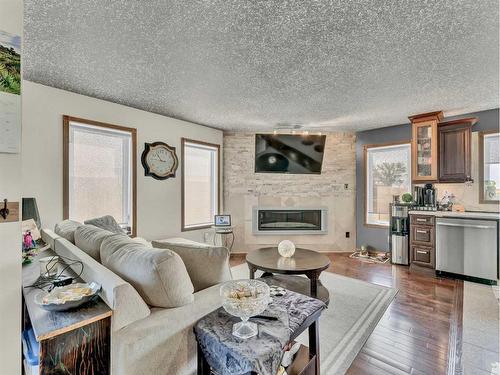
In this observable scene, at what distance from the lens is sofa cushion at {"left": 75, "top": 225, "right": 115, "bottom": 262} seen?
1898 millimetres

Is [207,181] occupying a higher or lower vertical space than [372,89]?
lower

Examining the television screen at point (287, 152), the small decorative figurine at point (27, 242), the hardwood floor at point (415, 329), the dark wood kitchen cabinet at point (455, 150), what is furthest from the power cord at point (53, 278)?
the dark wood kitchen cabinet at point (455, 150)

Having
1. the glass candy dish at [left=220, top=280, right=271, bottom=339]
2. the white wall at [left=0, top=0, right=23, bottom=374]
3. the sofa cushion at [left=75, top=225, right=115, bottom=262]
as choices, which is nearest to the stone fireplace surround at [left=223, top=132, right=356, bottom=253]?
the sofa cushion at [left=75, top=225, right=115, bottom=262]

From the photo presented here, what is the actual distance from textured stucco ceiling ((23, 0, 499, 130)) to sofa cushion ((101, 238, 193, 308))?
5.17 ft

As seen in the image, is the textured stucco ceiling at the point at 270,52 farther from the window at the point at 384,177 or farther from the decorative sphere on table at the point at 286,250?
the decorative sphere on table at the point at 286,250

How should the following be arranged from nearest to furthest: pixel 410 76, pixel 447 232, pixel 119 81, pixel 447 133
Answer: pixel 410 76 < pixel 119 81 < pixel 447 232 < pixel 447 133

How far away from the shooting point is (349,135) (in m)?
5.28

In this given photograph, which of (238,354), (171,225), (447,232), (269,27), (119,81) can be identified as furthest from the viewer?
(171,225)

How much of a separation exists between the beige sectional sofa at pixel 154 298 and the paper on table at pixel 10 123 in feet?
2.46

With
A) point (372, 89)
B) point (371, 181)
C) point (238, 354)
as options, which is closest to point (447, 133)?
point (371, 181)

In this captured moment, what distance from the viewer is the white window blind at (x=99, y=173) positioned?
129 inches

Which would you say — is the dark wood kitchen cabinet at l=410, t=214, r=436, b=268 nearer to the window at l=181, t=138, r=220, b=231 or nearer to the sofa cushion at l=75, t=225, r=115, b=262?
the window at l=181, t=138, r=220, b=231

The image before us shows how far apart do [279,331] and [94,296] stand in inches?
37.8

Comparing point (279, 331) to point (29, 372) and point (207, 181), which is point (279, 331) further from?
point (207, 181)
